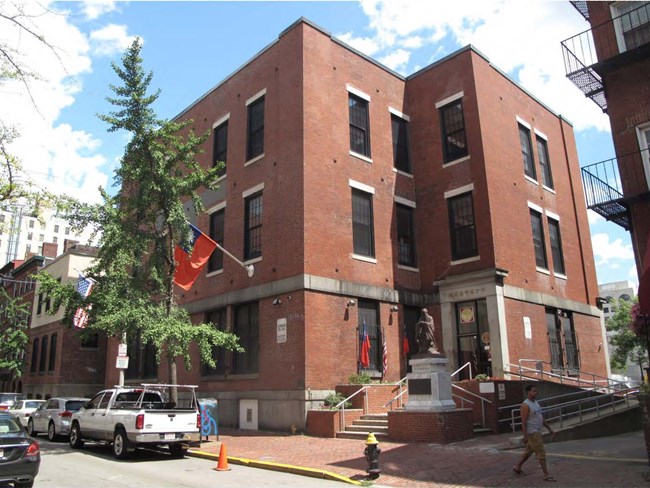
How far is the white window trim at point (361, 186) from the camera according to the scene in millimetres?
22016

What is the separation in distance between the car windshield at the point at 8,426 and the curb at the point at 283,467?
5.50m

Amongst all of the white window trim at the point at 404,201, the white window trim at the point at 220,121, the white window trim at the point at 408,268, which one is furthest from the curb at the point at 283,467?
the white window trim at the point at 220,121

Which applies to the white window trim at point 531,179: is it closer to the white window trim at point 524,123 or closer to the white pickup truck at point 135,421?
the white window trim at point 524,123

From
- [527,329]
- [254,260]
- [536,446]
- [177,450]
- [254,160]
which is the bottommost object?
[177,450]

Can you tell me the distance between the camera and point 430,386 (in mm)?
14766

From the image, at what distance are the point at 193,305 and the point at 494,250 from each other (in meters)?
13.6

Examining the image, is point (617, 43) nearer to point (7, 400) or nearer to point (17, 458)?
point (17, 458)

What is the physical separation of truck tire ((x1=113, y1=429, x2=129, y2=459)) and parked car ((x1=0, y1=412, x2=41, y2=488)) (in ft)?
14.9

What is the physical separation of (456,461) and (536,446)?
241 cm

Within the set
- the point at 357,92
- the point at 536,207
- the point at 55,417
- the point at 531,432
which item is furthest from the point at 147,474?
the point at 536,207

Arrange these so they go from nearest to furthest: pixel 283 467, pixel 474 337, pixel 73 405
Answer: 1. pixel 283 467
2. pixel 73 405
3. pixel 474 337

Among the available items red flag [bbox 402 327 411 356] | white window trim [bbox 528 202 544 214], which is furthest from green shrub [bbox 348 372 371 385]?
white window trim [bbox 528 202 544 214]

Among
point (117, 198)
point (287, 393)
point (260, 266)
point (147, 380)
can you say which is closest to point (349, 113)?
point (260, 266)

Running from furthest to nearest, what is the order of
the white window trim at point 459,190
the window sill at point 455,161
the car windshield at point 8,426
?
the window sill at point 455,161, the white window trim at point 459,190, the car windshield at point 8,426
